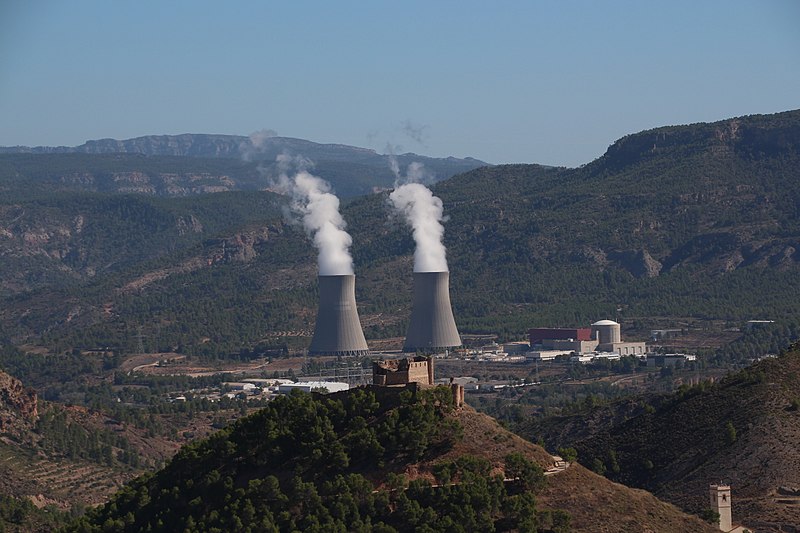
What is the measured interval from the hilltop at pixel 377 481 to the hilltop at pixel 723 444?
963 cm

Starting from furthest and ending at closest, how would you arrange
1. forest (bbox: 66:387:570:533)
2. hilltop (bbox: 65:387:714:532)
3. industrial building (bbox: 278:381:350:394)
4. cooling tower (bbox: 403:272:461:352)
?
cooling tower (bbox: 403:272:461:352) < industrial building (bbox: 278:381:350:394) < hilltop (bbox: 65:387:714:532) < forest (bbox: 66:387:570:533)

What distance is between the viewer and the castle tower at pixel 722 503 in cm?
7138

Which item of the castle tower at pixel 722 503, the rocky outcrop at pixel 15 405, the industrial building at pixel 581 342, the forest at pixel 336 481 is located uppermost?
the industrial building at pixel 581 342

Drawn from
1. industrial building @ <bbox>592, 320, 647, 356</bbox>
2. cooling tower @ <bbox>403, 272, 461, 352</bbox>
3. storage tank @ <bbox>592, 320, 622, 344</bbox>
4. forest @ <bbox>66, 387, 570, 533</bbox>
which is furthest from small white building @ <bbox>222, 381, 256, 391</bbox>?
forest @ <bbox>66, 387, 570, 533</bbox>

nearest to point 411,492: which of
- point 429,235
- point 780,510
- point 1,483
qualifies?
point 780,510

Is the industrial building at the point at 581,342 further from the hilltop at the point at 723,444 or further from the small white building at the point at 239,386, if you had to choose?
the hilltop at the point at 723,444

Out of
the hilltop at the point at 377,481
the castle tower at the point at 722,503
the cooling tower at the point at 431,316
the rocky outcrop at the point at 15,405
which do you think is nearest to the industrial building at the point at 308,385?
the cooling tower at the point at 431,316

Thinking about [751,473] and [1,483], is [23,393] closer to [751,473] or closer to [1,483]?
[1,483]

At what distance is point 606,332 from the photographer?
17700 centimetres

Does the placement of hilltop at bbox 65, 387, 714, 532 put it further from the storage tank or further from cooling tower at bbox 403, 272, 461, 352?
the storage tank

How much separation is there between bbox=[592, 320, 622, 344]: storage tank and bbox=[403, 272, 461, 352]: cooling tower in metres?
22.9

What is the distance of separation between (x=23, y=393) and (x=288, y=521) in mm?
56074

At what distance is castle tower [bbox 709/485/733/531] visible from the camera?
71.4 metres

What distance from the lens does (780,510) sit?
7431cm
